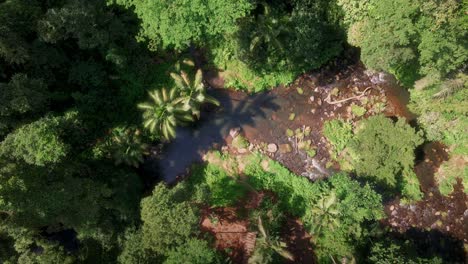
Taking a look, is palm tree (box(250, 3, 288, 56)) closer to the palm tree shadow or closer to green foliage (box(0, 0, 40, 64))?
the palm tree shadow

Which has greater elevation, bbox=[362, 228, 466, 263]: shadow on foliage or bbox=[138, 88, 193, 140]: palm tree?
bbox=[138, 88, 193, 140]: palm tree

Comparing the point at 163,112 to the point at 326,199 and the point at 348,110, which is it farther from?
the point at 348,110

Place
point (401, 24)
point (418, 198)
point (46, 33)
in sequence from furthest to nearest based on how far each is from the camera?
1. point (418, 198)
2. point (46, 33)
3. point (401, 24)

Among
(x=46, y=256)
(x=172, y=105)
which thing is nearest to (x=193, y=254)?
(x=46, y=256)

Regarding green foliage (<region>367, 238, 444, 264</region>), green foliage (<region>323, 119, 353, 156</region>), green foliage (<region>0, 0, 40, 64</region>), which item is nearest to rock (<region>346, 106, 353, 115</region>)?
green foliage (<region>323, 119, 353, 156</region>)

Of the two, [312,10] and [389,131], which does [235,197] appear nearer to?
[389,131]

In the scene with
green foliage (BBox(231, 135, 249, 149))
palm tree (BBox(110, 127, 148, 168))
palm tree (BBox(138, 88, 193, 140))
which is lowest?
palm tree (BBox(110, 127, 148, 168))

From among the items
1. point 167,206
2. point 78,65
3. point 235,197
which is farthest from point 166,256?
point 78,65
